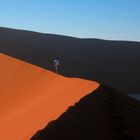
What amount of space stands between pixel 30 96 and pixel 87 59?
35.4 metres

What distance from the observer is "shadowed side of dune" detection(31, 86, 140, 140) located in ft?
24.5

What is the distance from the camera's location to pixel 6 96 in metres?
16.6

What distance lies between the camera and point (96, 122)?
27.9 ft

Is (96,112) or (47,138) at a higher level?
→ (47,138)

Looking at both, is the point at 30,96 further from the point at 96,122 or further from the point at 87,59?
→ the point at 87,59

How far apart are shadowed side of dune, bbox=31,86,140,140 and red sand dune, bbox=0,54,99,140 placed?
40 centimetres

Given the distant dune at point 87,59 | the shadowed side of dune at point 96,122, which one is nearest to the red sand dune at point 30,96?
the shadowed side of dune at point 96,122

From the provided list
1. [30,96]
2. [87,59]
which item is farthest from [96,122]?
[87,59]

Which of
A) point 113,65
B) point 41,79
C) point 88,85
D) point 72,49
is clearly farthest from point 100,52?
point 88,85

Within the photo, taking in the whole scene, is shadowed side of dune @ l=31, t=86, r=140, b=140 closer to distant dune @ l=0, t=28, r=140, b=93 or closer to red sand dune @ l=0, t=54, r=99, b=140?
red sand dune @ l=0, t=54, r=99, b=140

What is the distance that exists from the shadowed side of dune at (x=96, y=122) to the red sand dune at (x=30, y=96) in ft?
1.31

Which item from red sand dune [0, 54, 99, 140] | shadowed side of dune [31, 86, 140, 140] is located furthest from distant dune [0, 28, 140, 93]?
shadowed side of dune [31, 86, 140, 140]

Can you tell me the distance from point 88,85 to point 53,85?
315 centimetres

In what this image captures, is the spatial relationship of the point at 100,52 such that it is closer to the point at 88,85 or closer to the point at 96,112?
the point at 88,85
